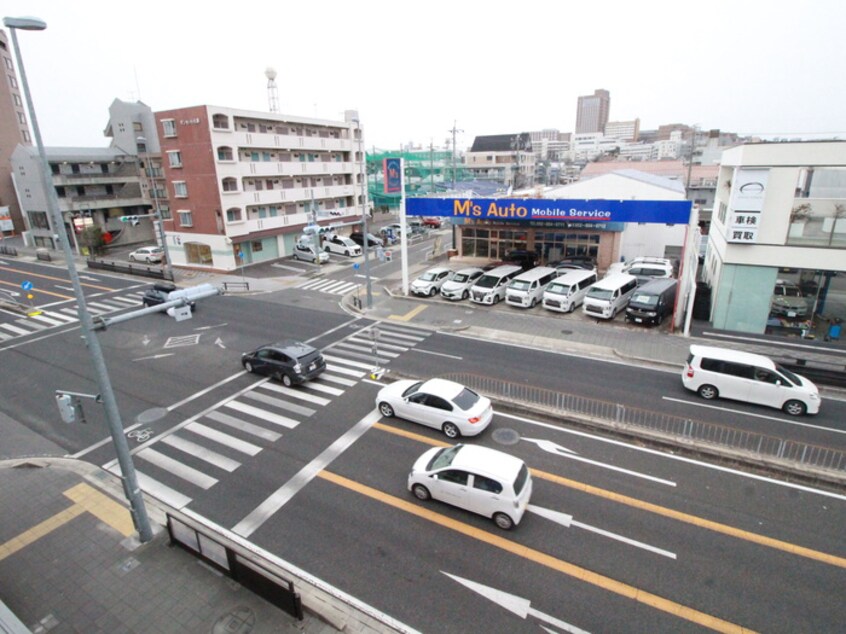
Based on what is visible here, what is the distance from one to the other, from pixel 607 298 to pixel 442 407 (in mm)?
16192

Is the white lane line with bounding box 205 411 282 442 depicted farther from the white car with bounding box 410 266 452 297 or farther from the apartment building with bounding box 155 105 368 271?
the apartment building with bounding box 155 105 368 271

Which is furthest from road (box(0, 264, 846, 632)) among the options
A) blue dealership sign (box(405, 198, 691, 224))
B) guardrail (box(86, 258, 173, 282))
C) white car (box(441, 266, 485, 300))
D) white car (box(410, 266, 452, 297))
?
guardrail (box(86, 258, 173, 282))

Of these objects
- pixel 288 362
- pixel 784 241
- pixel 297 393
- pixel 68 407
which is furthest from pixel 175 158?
pixel 784 241

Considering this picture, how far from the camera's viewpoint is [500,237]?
4012 cm

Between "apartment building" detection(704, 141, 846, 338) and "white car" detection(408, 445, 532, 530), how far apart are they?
19.4 m

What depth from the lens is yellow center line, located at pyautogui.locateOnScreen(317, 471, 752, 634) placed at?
9164 mm

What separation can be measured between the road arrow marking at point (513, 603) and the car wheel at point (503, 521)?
1776mm

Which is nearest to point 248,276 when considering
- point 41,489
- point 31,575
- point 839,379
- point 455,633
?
point 41,489

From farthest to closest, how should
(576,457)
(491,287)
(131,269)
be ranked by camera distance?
(131,269) → (491,287) → (576,457)

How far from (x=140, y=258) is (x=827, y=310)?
58166 mm

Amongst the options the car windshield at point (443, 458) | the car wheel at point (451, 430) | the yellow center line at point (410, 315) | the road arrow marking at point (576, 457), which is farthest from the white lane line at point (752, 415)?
the yellow center line at point (410, 315)

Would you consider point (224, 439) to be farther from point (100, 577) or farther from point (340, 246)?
point (340, 246)

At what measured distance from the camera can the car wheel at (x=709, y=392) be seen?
17.8 metres

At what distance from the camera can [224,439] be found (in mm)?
15844
